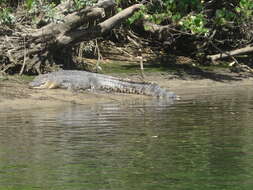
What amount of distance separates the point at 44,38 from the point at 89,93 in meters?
1.88

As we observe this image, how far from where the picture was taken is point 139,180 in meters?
7.02

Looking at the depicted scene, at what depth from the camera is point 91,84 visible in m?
15.8

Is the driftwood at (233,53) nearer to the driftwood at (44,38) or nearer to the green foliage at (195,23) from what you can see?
the green foliage at (195,23)

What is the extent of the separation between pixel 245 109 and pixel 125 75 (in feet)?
17.2

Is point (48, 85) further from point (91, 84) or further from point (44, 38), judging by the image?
point (44, 38)

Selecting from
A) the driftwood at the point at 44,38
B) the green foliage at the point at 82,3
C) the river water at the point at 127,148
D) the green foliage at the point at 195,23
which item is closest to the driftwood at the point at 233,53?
the green foliage at the point at 195,23

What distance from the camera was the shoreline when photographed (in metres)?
13.7

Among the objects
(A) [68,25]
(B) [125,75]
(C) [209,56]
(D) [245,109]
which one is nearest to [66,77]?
(A) [68,25]

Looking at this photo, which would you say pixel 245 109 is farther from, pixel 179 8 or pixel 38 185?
pixel 38 185

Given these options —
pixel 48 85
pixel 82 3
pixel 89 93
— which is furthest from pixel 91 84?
pixel 82 3

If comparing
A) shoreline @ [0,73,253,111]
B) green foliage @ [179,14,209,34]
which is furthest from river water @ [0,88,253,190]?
green foliage @ [179,14,209,34]

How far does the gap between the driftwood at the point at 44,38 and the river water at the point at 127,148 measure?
320 cm

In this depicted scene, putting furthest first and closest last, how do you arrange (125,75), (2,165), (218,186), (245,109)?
(125,75) < (245,109) < (2,165) < (218,186)

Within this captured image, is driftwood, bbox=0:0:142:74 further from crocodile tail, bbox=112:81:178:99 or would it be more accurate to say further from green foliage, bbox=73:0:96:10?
crocodile tail, bbox=112:81:178:99
